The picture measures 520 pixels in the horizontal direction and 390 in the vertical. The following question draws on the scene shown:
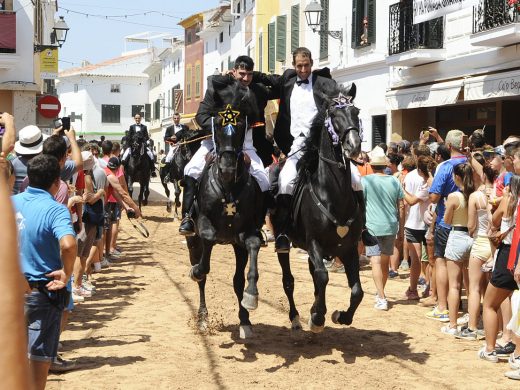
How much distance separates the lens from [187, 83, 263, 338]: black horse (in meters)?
7.73

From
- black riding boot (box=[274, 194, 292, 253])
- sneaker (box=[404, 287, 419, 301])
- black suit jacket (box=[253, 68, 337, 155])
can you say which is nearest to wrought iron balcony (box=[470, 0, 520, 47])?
sneaker (box=[404, 287, 419, 301])

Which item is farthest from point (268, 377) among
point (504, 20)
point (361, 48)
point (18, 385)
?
point (361, 48)

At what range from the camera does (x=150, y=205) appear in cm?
2647

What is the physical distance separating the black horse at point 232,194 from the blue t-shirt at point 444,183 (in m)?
2.33

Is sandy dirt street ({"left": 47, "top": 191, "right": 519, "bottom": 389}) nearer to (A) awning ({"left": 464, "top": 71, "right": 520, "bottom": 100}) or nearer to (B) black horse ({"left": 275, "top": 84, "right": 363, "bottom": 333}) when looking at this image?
(B) black horse ({"left": 275, "top": 84, "right": 363, "bottom": 333})

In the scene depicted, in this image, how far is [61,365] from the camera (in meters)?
7.23

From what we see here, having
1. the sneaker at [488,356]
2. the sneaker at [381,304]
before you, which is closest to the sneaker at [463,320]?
the sneaker at [381,304]

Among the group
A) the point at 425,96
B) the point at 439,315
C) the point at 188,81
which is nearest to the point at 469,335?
the point at 439,315

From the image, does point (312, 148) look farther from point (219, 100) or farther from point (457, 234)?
point (457, 234)

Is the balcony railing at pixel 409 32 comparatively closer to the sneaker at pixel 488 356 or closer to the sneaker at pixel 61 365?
the sneaker at pixel 488 356

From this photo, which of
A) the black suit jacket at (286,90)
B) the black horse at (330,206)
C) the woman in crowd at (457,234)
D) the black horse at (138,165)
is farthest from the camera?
the black horse at (138,165)

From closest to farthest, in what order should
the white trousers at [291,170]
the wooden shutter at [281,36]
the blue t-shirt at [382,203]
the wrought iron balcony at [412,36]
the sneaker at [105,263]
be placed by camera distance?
1. the white trousers at [291,170]
2. the blue t-shirt at [382,203]
3. the sneaker at [105,263]
4. the wrought iron balcony at [412,36]
5. the wooden shutter at [281,36]

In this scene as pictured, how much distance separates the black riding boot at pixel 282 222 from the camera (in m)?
8.22

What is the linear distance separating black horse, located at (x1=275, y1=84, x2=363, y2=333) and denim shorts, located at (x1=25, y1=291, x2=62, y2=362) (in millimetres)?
3047
